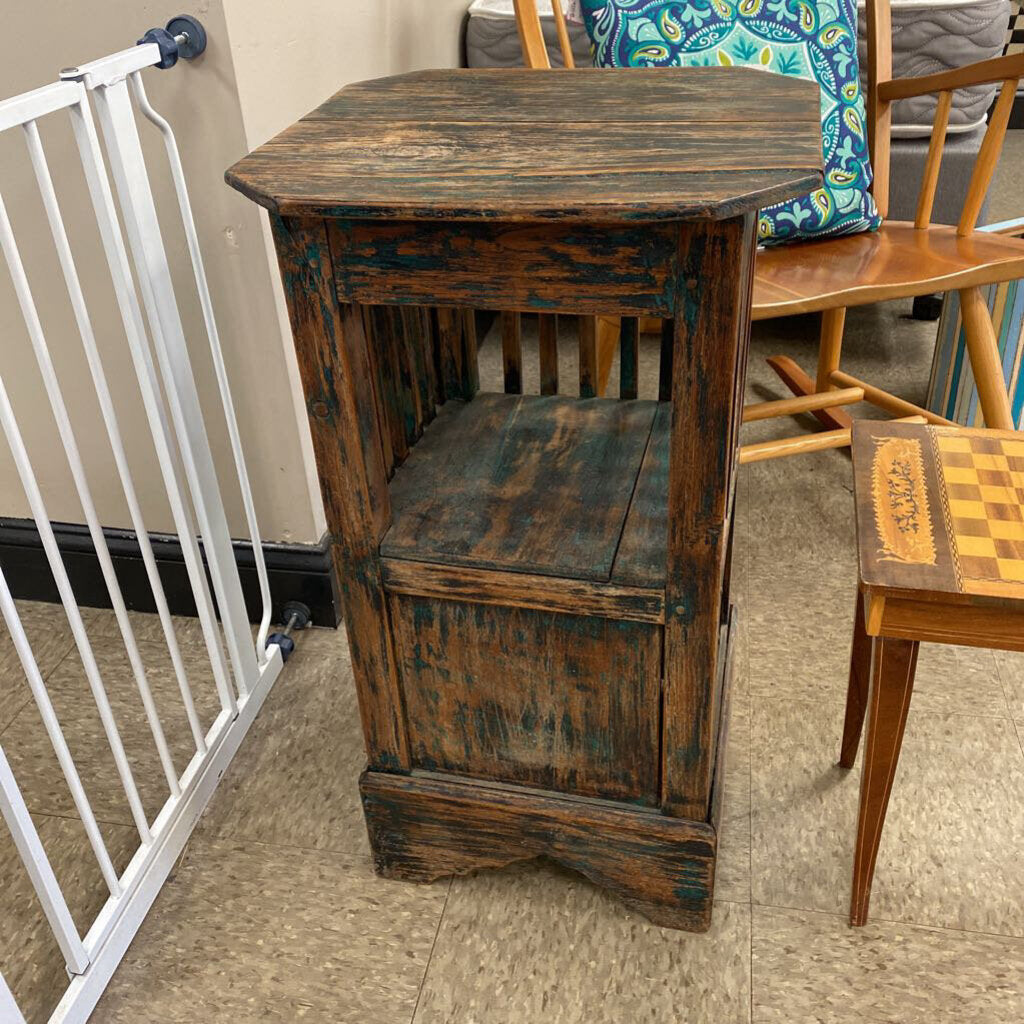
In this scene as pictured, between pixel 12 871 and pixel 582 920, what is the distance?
774 mm

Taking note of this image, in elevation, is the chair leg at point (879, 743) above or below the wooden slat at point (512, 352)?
below

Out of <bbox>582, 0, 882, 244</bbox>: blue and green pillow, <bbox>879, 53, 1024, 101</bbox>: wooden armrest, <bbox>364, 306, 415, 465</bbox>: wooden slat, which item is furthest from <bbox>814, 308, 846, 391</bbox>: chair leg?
<bbox>364, 306, 415, 465</bbox>: wooden slat

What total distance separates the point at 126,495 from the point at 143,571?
0.60m

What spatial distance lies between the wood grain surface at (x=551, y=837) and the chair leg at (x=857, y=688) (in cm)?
33

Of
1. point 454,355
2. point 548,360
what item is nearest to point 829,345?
point 548,360

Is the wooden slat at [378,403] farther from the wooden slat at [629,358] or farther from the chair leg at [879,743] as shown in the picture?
the chair leg at [879,743]

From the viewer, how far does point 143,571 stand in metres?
1.81

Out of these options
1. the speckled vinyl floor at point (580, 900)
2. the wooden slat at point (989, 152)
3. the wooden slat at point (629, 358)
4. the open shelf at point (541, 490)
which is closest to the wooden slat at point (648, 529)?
the open shelf at point (541, 490)

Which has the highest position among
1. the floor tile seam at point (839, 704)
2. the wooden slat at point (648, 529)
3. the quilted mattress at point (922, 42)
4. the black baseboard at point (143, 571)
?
the quilted mattress at point (922, 42)

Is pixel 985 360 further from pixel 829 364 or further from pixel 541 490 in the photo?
pixel 541 490

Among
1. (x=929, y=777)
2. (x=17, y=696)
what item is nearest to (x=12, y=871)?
(x=17, y=696)

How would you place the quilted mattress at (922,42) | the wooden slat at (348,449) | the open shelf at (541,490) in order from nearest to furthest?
the wooden slat at (348,449) < the open shelf at (541,490) < the quilted mattress at (922,42)

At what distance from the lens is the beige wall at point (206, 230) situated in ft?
4.44

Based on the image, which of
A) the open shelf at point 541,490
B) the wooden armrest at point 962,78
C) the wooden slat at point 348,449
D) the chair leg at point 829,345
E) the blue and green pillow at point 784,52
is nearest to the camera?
the wooden slat at point 348,449
